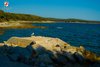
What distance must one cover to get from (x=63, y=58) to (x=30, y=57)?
2.69 m

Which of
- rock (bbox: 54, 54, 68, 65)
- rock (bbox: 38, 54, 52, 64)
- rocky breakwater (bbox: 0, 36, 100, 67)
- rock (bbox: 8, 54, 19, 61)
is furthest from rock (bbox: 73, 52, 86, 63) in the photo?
rock (bbox: 8, 54, 19, 61)

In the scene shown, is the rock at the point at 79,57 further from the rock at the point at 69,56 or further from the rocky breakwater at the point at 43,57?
the rock at the point at 69,56

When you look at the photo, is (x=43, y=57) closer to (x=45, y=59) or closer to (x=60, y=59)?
(x=45, y=59)

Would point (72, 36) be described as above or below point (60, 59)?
below

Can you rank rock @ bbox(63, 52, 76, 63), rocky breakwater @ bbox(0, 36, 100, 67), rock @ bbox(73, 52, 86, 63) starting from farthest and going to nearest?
rock @ bbox(73, 52, 86, 63)
rock @ bbox(63, 52, 76, 63)
rocky breakwater @ bbox(0, 36, 100, 67)

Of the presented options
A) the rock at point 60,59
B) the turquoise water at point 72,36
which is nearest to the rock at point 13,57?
the rock at point 60,59

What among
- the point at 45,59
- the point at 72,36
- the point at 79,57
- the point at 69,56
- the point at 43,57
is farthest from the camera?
the point at 72,36

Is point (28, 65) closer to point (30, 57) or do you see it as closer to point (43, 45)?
point (30, 57)

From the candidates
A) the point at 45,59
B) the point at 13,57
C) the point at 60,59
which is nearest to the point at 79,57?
the point at 60,59

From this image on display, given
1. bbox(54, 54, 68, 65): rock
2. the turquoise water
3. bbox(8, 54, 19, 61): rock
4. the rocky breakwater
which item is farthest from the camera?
the turquoise water

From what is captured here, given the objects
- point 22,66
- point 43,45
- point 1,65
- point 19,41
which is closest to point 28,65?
point 22,66

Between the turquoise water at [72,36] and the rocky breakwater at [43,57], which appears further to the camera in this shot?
the turquoise water at [72,36]

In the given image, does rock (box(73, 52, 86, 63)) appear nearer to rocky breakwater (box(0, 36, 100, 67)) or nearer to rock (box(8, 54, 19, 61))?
rocky breakwater (box(0, 36, 100, 67))

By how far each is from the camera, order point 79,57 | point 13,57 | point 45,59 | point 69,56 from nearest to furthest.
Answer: point 45,59 < point 13,57 < point 69,56 < point 79,57
